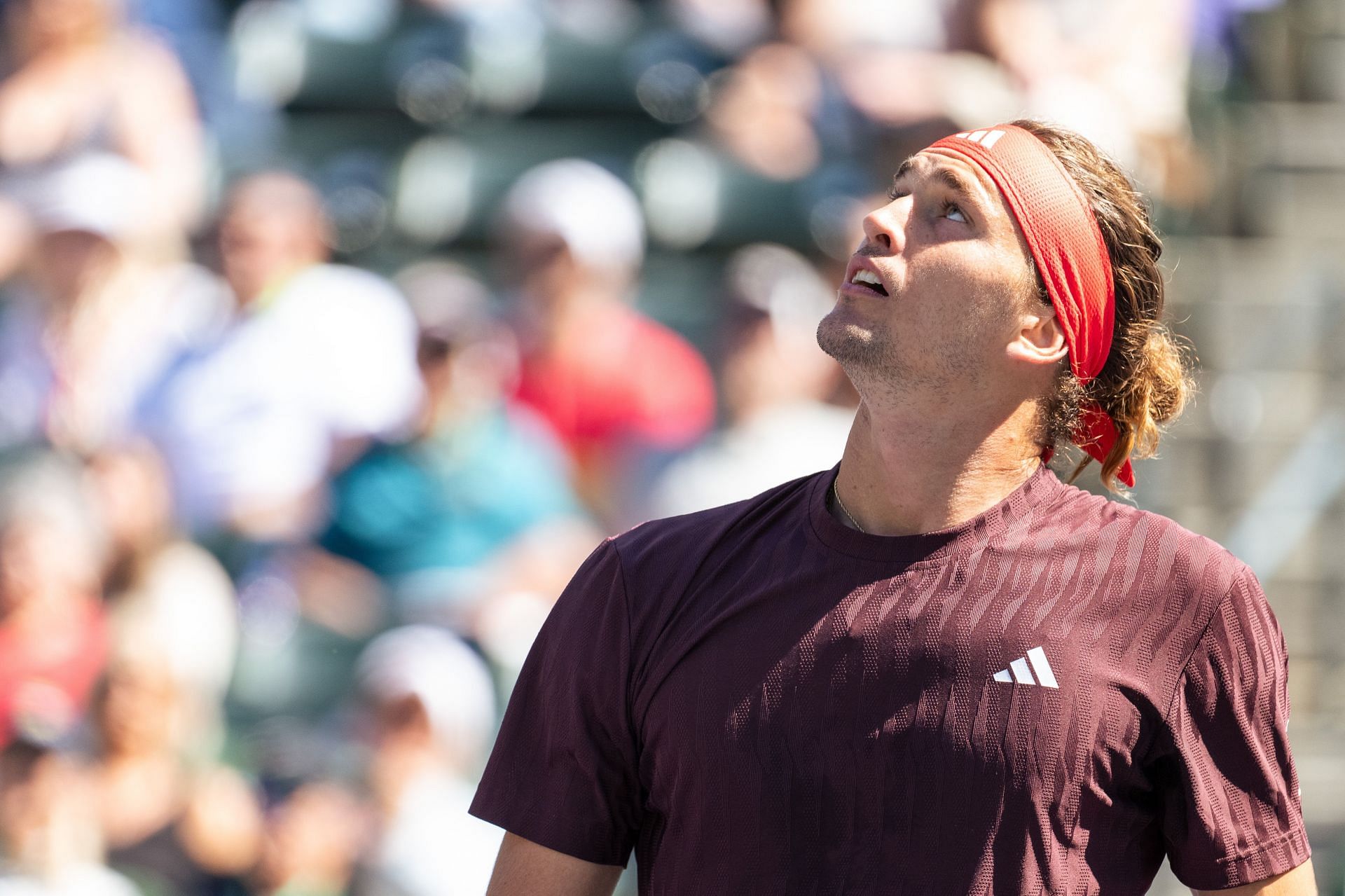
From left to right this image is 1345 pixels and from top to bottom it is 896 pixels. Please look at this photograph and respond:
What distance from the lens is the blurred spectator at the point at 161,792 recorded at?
396 centimetres

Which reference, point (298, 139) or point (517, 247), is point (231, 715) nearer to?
point (517, 247)

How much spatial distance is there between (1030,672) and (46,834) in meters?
3.03

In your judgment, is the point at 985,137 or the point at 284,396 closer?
the point at 985,137

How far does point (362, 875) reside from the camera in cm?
395

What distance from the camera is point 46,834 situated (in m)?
3.90

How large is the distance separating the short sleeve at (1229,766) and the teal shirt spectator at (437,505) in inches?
108

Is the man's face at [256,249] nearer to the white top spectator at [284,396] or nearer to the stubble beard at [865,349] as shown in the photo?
the white top spectator at [284,396]

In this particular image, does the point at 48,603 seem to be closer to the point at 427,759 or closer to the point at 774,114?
the point at 427,759

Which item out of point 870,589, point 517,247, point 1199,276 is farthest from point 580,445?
point 870,589

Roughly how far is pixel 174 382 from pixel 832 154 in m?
2.17

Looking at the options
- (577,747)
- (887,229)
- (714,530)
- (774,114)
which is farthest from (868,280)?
(774,114)

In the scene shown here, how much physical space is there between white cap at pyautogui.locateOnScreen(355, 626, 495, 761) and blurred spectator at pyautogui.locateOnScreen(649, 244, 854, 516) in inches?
26.1

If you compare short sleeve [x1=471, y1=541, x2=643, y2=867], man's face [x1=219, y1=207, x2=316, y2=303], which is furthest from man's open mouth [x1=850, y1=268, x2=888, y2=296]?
man's face [x1=219, y1=207, x2=316, y2=303]

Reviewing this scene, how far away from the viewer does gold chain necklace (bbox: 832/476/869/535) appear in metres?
1.89
